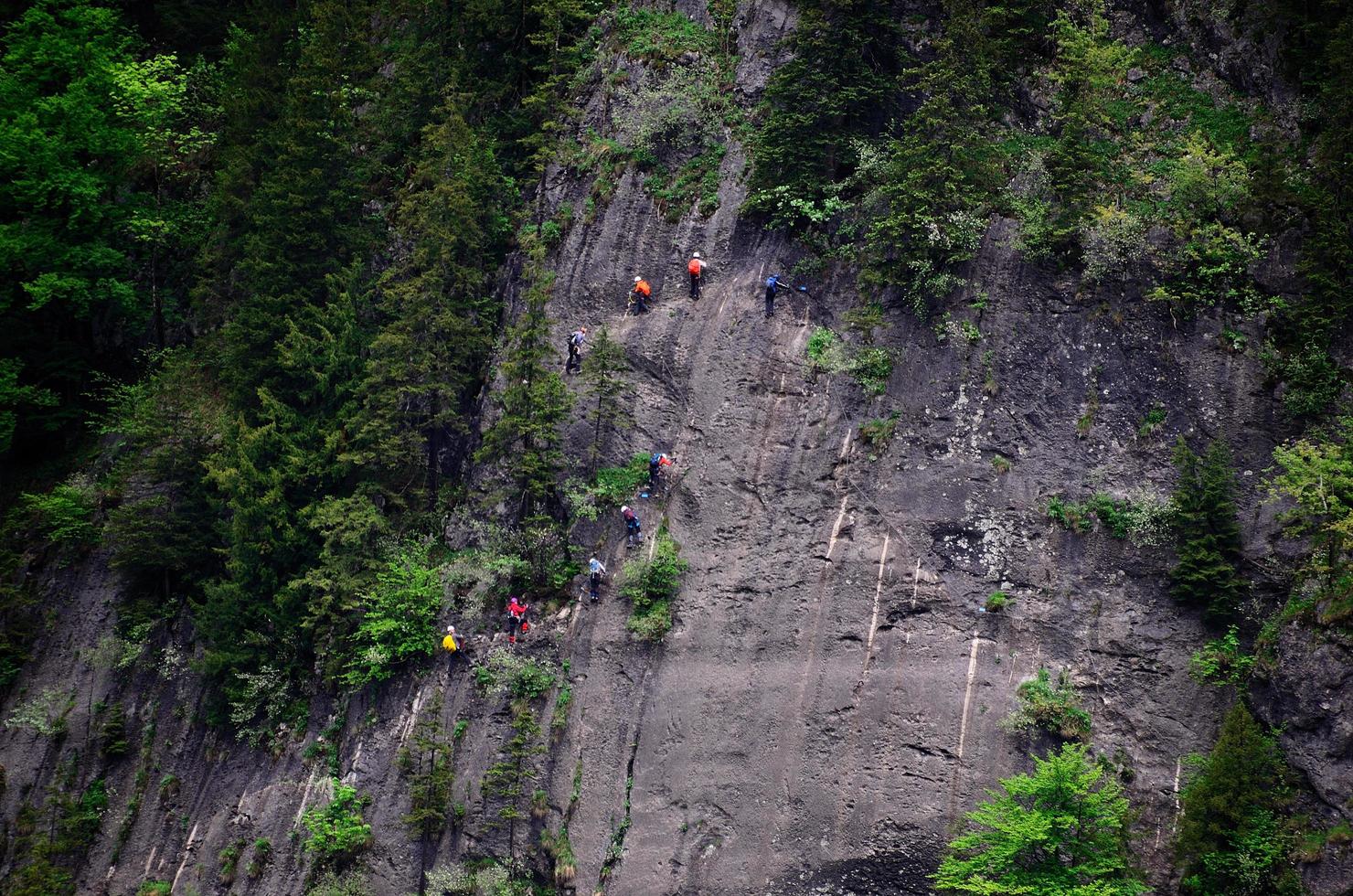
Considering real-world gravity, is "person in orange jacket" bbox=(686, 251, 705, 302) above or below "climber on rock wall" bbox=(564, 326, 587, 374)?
above

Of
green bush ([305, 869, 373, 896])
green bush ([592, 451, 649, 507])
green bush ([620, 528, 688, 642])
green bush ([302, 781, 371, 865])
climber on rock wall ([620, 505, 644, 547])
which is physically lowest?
green bush ([305, 869, 373, 896])

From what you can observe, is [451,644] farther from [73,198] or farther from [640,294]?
[73,198]

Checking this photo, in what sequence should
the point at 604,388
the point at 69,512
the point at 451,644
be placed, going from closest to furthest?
1. the point at 451,644
2. the point at 604,388
3. the point at 69,512

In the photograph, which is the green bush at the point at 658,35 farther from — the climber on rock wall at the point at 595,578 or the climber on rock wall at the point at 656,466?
the climber on rock wall at the point at 595,578

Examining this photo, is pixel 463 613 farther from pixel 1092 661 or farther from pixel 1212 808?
pixel 1212 808

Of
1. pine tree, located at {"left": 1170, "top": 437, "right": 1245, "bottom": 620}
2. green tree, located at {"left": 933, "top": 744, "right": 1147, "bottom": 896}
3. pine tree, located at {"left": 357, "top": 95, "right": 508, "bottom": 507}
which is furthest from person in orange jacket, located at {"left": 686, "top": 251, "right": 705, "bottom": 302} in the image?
green tree, located at {"left": 933, "top": 744, "right": 1147, "bottom": 896}

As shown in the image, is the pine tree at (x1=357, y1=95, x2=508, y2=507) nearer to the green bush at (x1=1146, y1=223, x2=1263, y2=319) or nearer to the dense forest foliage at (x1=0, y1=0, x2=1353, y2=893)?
the dense forest foliage at (x1=0, y1=0, x2=1353, y2=893)

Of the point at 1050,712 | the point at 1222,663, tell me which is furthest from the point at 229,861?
the point at 1222,663
